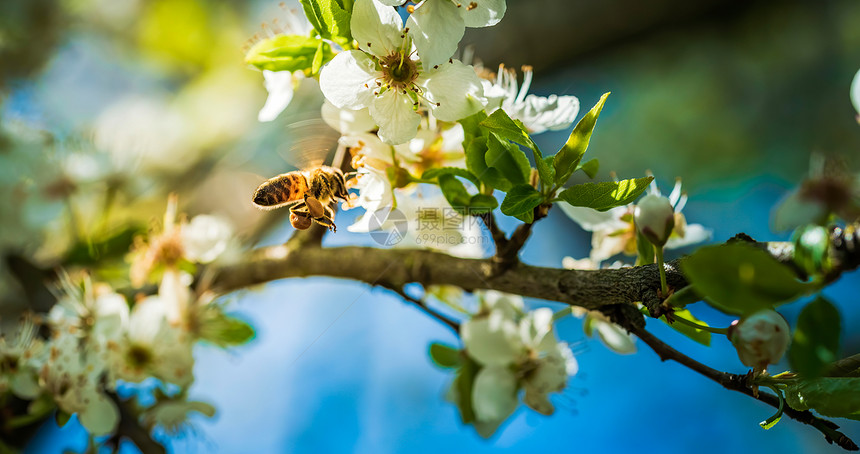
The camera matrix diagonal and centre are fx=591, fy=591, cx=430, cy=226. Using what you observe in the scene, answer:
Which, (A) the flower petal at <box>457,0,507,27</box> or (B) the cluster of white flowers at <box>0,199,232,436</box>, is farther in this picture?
(B) the cluster of white flowers at <box>0,199,232,436</box>

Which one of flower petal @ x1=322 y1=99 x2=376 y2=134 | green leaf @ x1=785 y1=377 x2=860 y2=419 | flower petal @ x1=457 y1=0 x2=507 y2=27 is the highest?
flower petal @ x1=457 y1=0 x2=507 y2=27

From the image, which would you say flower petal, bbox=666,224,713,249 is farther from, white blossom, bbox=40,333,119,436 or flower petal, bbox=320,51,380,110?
white blossom, bbox=40,333,119,436

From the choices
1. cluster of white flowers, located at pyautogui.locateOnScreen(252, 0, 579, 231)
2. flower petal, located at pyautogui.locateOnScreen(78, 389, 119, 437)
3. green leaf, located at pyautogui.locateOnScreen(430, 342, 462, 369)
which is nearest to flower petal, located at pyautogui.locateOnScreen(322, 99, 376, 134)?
cluster of white flowers, located at pyautogui.locateOnScreen(252, 0, 579, 231)

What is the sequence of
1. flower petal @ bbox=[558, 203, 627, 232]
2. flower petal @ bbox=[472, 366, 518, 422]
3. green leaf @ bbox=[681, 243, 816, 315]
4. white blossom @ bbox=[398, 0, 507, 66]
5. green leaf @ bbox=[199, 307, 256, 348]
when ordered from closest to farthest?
1. green leaf @ bbox=[681, 243, 816, 315]
2. white blossom @ bbox=[398, 0, 507, 66]
3. flower petal @ bbox=[558, 203, 627, 232]
4. flower petal @ bbox=[472, 366, 518, 422]
5. green leaf @ bbox=[199, 307, 256, 348]

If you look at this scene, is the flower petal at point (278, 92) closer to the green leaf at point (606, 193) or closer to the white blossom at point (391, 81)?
the white blossom at point (391, 81)

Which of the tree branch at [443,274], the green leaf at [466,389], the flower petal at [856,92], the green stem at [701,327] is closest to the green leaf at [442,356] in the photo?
the green leaf at [466,389]

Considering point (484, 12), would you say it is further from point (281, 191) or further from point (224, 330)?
point (224, 330)
